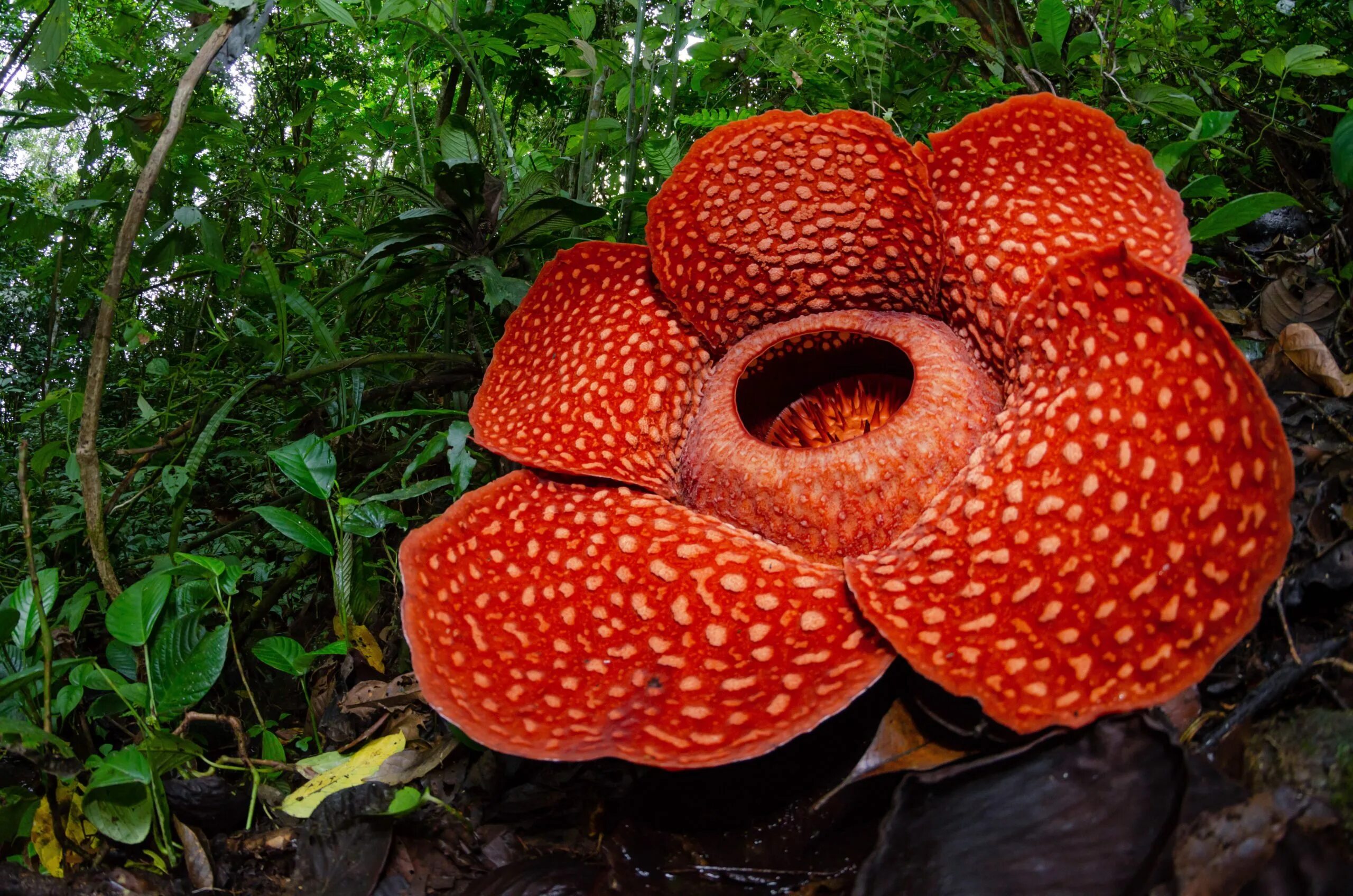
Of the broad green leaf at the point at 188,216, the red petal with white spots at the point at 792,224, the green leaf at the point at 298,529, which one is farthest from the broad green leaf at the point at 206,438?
the red petal with white spots at the point at 792,224

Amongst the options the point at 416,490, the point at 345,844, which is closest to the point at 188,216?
the point at 416,490

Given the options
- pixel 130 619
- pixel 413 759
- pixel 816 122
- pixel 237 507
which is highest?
pixel 816 122

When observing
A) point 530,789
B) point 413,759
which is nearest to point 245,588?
point 413,759

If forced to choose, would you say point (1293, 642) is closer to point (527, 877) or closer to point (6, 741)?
point (527, 877)

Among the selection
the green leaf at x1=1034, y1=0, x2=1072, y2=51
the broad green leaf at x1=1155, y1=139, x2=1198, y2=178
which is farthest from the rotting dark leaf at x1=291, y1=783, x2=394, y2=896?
the green leaf at x1=1034, y1=0, x2=1072, y2=51

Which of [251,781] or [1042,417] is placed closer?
[1042,417]

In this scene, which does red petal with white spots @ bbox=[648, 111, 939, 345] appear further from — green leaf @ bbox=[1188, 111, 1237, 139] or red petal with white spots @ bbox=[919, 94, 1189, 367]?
green leaf @ bbox=[1188, 111, 1237, 139]

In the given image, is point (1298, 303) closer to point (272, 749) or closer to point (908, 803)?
point (908, 803)
